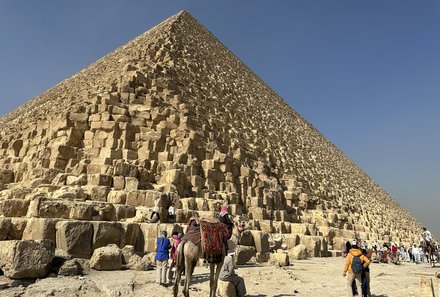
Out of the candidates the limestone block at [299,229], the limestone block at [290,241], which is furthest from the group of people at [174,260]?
the limestone block at [299,229]

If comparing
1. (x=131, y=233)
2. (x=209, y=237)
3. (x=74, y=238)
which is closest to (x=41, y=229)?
(x=74, y=238)

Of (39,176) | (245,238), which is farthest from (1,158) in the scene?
(245,238)

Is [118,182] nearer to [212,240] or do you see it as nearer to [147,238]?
[147,238]

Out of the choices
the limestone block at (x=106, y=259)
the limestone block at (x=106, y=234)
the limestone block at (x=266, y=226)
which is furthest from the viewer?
the limestone block at (x=266, y=226)

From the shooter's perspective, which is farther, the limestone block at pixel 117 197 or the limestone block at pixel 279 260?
the limestone block at pixel 117 197

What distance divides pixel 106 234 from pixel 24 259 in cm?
231

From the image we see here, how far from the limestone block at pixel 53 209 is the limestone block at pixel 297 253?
6.74 meters

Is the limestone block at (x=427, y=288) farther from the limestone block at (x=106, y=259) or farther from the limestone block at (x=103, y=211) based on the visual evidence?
the limestone block at (x=103, y=211)

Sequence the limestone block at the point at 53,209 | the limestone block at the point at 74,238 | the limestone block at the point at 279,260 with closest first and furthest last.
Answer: the limestone block at the point at 74,238 < the limestone block at the point at 53,209 < the limestone block at the point at 279,260

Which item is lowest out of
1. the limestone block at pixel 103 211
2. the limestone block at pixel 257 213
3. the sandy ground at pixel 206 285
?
the sandy ground at pixel 206 285

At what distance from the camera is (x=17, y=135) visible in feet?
49.3

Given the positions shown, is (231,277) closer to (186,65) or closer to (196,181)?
(196,181)

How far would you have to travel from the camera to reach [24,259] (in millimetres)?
5352

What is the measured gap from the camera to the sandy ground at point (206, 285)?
5039mm
